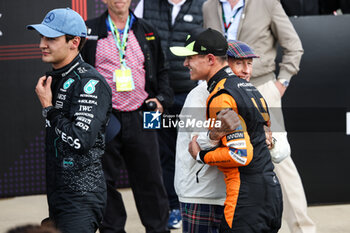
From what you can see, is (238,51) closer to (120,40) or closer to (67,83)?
(67,83)

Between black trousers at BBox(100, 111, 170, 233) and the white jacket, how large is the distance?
1.27 meters

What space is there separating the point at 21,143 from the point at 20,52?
0.88m

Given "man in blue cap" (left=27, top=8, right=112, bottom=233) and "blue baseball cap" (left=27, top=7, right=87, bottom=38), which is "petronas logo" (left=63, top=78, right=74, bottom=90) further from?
"blue baseball cap" (left=27, top=7, right=87, bottom=38)

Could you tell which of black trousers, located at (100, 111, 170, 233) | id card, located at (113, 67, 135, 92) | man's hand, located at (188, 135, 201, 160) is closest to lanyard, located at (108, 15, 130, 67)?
id card, located at (113, 67, 135, 92)

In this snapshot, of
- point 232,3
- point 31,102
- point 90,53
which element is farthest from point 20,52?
point 232,3

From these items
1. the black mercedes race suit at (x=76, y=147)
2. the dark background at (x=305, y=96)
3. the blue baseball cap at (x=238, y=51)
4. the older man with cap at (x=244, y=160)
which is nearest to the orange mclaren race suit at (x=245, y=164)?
the older man with cap at (x=244, y=160)

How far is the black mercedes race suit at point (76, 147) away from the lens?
329 cm

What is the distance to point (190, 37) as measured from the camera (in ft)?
12.2

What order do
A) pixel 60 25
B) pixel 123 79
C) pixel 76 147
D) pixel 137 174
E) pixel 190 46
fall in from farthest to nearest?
pixel 137 174
pixel 123 79
pixel 190 46
pixel 60 25
pixel 76 147

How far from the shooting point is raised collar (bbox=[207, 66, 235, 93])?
3.50 metres

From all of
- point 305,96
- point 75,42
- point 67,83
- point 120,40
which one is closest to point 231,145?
point 67,83

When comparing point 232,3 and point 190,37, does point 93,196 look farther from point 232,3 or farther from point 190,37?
point 232,3

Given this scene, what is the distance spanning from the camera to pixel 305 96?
602 cm

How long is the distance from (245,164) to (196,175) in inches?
16.4
